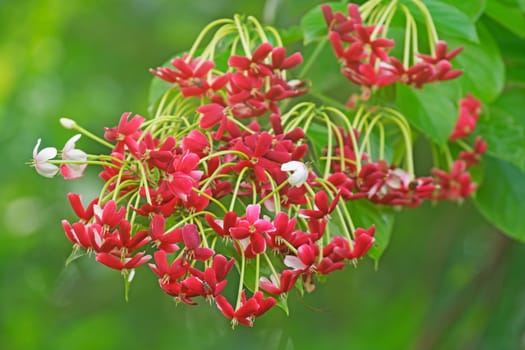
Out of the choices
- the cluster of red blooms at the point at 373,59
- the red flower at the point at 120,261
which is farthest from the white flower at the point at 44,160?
the cluster of red blooms at the point at 373,59

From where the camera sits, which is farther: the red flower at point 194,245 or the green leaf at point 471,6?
the green leaf at point 471,6

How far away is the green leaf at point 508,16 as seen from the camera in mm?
1624

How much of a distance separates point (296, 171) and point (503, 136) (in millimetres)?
661

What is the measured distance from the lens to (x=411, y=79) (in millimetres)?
1349

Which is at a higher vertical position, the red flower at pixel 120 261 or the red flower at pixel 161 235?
the red flower at pixel 161 235

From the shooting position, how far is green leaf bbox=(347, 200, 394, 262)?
1391mm

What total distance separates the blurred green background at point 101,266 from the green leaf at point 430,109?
1140mm

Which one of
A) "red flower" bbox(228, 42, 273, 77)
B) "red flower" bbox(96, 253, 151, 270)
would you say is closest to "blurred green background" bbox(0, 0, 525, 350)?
"red flower" bbox(228, 42, 273, 77)

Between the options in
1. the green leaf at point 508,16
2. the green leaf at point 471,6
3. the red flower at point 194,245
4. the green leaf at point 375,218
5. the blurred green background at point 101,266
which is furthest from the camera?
the blurred green background at point 101,266

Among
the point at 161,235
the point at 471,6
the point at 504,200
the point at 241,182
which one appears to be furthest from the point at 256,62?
the point at 504,200

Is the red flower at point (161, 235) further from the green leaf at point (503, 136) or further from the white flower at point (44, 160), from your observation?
the green leaf at point (503, 136)

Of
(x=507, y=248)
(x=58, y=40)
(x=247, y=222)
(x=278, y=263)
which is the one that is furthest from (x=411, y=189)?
(x=58, y=40)

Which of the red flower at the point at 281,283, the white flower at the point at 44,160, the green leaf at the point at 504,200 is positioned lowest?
the green leaf at the point at 504,200

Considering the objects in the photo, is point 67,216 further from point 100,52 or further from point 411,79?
point 411,79
